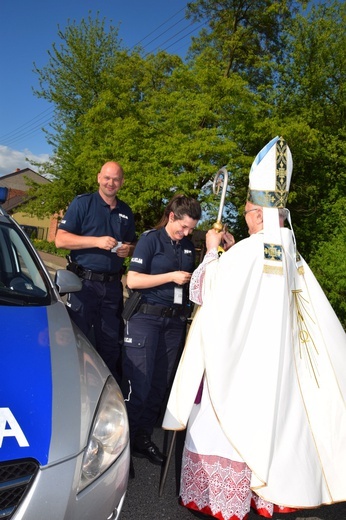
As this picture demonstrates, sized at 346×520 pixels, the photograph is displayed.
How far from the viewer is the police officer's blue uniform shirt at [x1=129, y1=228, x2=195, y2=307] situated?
135 inches

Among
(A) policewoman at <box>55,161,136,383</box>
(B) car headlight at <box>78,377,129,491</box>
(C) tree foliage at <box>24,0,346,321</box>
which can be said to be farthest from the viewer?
(C) tree foliage at <box>24,0,346,321</box>

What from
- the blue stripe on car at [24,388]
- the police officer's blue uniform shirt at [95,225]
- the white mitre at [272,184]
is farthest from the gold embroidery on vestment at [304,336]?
the police officer's blue uniform shirt at [95,225]

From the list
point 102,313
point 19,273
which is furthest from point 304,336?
point 102,313

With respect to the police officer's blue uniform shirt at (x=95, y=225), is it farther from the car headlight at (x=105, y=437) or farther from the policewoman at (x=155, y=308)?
the car headlight at (x=105, y=437)

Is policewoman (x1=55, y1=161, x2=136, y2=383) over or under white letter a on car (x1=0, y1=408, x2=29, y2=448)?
over

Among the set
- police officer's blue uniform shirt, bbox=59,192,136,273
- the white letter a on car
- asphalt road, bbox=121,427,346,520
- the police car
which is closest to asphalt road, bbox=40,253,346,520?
asphalt road, bbox=121,427,346,520

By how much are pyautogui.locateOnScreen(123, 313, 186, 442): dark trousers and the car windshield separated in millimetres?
756

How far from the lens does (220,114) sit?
15398 mm

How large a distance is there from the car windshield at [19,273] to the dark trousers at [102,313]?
0.73m

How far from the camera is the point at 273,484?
249cm

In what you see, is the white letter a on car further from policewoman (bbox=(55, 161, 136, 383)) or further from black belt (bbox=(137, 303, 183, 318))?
policewoman (bbox=(55, 161, 136, 383))

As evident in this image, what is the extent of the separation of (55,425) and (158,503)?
147 cm

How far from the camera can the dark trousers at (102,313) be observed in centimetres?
399

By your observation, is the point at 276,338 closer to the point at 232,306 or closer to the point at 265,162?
the point at 232,306
